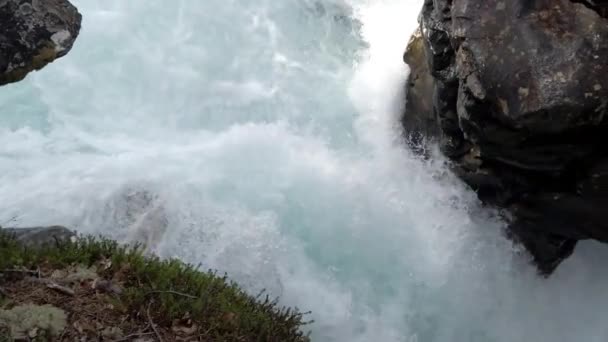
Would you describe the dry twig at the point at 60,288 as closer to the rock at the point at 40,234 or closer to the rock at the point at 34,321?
the rock at the point at 34,321

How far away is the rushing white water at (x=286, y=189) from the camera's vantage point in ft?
25.2

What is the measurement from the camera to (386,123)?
9367mm

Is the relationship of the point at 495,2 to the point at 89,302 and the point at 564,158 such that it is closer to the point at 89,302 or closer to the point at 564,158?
the point at 564,158

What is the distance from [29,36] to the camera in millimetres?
4152

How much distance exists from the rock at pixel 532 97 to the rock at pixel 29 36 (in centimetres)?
388

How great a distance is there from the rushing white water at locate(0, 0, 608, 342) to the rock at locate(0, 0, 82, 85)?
3747 millimetres

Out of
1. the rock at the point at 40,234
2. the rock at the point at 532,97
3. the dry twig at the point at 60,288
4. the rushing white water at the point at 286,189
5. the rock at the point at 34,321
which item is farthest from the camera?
the rushing white water at the point at 286,189

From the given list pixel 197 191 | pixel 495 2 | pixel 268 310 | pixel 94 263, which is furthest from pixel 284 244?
pixel 495 2

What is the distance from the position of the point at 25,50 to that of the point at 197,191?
13.8 feet

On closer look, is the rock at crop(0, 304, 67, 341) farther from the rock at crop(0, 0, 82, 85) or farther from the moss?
the rock at crop(0, 0, 82, 85)

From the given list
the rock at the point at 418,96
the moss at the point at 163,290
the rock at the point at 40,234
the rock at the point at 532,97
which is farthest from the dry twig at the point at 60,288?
the rock at the point at 418,96

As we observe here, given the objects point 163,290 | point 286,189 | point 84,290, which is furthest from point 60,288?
point 286,189

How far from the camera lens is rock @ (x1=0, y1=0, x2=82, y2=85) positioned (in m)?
4.07

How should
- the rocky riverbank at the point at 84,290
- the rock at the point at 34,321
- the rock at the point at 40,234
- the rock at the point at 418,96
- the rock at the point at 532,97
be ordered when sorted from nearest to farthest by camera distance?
the rock at the point at 34,321, the rocky riverbank at the point at 84,290, the rock at the point at 532,97, the rock at the point at 40,234, the rock at the point at 418,96
